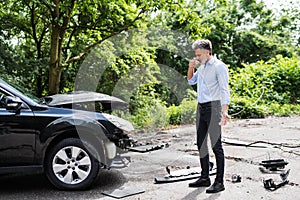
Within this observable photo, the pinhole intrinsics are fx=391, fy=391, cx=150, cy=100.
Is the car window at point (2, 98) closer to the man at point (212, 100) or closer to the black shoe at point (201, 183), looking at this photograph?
the man at point (212, 100)

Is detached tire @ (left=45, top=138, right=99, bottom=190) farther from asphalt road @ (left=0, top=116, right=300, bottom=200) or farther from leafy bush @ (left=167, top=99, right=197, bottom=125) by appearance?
leafy bush @ (left=167, top=99, right=197, bottom=125)

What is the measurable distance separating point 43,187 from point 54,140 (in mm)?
659

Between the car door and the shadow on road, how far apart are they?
39 centimetres

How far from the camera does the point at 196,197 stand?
464 centimetres

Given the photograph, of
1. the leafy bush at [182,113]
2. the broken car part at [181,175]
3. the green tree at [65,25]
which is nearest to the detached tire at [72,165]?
the broken car part at [181,175]

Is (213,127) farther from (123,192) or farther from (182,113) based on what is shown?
(182,113)

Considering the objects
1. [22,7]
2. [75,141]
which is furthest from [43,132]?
[22,7]

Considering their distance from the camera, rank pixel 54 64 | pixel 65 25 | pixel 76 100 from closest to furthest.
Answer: pixel 76 100 < pixel 65 25 < pixel 54 64

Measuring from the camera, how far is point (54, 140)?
5.00 m

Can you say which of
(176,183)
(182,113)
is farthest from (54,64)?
(176,183)

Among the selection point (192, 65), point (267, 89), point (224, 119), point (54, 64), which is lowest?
point (224, 119)

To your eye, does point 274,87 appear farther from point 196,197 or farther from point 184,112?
point 196,197

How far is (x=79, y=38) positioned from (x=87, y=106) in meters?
7.06

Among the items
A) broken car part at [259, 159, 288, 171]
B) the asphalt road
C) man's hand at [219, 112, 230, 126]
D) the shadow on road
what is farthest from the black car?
broken car part at [259, 159, 288, 171]
